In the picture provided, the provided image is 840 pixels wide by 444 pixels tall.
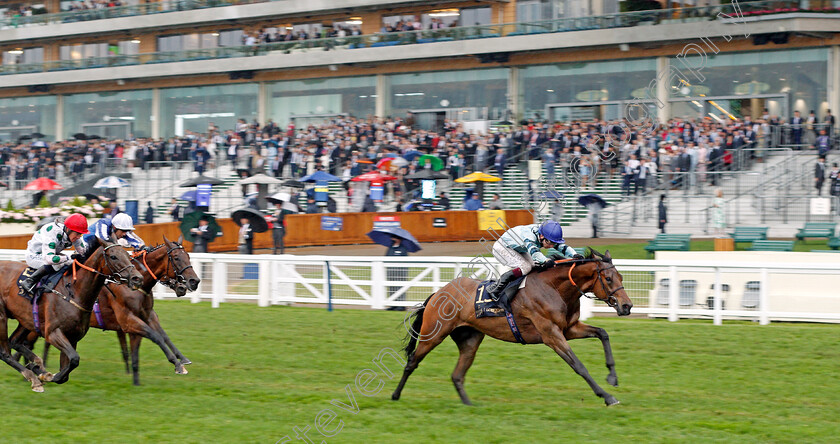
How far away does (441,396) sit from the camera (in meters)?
9.27

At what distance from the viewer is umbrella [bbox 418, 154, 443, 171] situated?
96.7ft

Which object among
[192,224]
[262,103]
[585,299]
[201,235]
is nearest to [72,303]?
[585,299]

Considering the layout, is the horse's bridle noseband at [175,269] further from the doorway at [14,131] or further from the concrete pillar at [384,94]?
the doorway at [14,131]

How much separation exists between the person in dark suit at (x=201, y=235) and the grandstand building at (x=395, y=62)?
539 inches

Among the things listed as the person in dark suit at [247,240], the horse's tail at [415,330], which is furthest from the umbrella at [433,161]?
the horse's tail at [415,330]

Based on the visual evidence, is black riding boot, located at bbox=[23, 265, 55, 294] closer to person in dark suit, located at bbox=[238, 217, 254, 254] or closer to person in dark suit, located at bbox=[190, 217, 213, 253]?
person in dark suit, located at bbox=[190, 217, 213, 253]

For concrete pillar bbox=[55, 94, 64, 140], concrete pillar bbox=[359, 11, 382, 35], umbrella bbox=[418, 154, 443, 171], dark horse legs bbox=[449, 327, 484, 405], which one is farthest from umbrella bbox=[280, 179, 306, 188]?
concrete pillar bbox=[55, 94, 64, 140]

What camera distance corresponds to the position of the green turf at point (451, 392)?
775cm

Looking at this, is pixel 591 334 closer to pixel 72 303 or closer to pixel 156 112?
pixel 72 303

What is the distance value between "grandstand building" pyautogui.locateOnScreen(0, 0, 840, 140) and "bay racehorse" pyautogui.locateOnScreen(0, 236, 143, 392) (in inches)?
789

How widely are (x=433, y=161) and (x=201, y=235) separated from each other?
445 inches

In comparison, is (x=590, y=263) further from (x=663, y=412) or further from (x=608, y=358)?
(x=663, y=412)

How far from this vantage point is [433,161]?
1172 inches

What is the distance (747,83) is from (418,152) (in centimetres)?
1283
